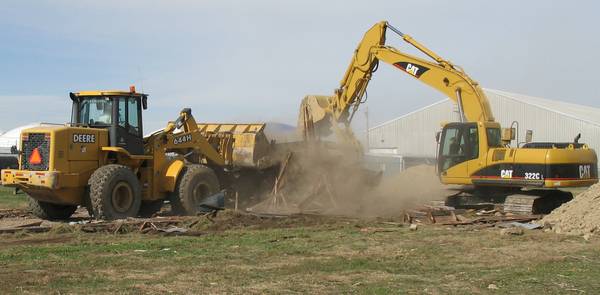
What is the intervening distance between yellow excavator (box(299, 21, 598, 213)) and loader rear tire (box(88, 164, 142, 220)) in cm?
657

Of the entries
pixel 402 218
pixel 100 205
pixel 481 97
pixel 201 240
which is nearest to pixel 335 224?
pixel 402 218

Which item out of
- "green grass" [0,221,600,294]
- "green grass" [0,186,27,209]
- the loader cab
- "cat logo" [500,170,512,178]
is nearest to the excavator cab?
"cat logo" [500,170,512,178]

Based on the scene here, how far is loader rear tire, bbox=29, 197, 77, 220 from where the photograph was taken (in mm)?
17516

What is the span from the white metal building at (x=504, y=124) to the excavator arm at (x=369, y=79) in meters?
26.0

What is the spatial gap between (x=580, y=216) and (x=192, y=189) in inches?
369

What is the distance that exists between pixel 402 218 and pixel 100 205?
23.2 feet

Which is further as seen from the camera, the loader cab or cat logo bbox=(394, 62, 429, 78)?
cat logo bbox=(394, 62, 429, 78)

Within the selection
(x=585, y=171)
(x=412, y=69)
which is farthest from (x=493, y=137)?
(x=412, y=69)

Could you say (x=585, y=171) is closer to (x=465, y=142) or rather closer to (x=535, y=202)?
(x=535, y=202)

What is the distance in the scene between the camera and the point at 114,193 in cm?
1622

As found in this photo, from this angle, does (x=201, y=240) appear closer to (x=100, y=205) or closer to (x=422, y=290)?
(x=100, y=205)

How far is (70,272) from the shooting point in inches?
379

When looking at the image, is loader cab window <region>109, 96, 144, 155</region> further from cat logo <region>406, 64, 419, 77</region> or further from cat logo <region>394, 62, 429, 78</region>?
cat logo <region>406, 64, 419, 77</region>

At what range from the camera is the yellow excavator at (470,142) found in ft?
57.9
